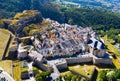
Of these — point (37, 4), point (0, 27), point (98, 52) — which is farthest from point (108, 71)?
point (37, 4)

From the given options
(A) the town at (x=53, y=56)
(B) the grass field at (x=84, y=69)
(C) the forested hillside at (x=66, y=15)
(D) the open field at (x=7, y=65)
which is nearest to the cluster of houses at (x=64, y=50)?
(A) the town at (x=53, y=56)

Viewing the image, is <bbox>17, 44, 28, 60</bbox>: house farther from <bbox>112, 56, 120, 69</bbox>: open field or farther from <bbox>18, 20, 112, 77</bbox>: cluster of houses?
<bbox>112, 56, 120, 69</bbox>: open field

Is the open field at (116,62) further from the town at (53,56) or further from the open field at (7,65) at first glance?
the open field at (7,65)

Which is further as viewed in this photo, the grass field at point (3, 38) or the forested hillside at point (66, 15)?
the forested hillside at point (66, 15)

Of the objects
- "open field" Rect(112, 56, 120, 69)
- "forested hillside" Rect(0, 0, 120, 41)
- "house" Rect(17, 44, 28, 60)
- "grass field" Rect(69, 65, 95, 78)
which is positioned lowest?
"forested hillside" Rect(0, 0, 120, 41)

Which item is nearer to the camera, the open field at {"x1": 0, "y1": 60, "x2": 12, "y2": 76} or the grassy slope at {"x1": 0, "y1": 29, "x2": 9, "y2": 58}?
the open field at {"x1": 0, "y1": 60, "x2": 12, "y2": 76}

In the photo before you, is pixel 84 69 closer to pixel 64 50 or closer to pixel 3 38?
pixel 64 50

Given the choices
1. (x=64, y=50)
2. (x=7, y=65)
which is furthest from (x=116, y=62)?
(x=7, y=65)

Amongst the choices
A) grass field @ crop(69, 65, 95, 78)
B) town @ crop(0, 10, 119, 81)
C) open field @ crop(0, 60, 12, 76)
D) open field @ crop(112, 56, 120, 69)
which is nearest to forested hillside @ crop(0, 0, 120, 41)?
town @ crop(0, 10, 119, 81)

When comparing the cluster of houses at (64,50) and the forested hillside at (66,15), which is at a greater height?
the cluster of houses at (64,50)

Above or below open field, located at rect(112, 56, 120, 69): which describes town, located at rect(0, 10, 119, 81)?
above

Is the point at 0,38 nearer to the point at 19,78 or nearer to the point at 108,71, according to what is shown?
the point at 19,78

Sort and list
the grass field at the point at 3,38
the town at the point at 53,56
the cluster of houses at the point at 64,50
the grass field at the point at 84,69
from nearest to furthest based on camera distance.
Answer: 1. the town at the point at 53,56
2. the grass field at the point at 84,69
3. the cluster of houses at the point at 64,50
4. the grass field at the point at 3,38
